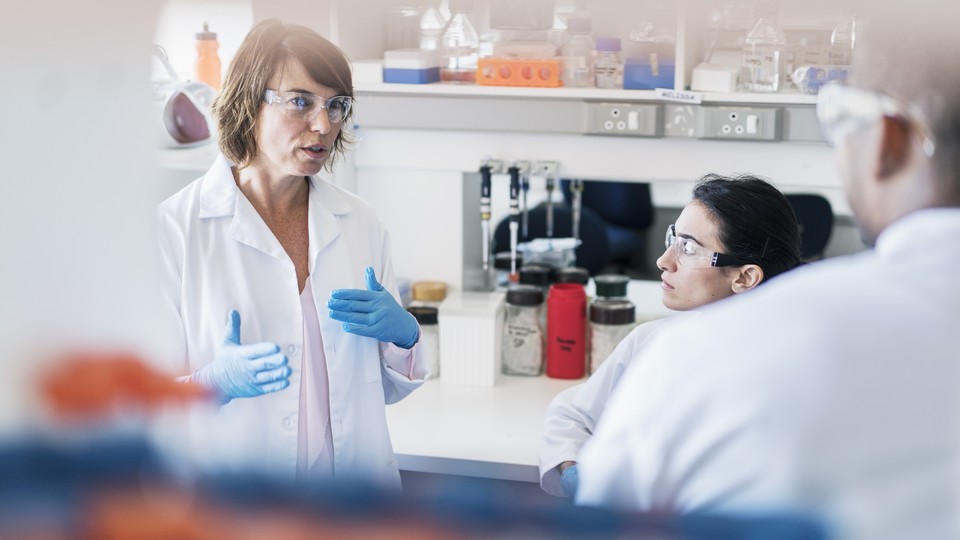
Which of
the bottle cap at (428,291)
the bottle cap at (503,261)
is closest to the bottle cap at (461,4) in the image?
the bottle cap at (428,291)

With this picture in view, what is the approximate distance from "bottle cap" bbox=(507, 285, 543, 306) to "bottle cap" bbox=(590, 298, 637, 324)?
0.45ft

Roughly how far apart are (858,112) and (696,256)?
121 centimetres

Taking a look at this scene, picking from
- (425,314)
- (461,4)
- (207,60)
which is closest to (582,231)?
(425,314)

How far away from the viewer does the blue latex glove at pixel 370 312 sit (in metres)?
1.50

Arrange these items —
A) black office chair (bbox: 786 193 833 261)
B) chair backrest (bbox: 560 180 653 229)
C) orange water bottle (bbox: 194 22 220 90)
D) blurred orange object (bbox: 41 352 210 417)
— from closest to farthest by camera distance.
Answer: blurred orange object (bbox: 41 352 210 417) < orange water bottle (bbox: 194 22 220 90) < black office chair (bbox: 786 193 833 261) < chair backrest (bbox: 560 180 653 229)

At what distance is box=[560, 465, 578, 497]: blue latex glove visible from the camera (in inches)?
59.3

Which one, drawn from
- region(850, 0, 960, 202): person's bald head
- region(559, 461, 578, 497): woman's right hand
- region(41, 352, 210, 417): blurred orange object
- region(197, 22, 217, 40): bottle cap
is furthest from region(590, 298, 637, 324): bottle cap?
region(41, 352, 210, 417): blurred orange object

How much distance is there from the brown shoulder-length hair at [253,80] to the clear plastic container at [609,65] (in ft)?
3.22

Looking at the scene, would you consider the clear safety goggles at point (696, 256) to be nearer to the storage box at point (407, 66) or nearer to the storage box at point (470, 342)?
the storage box at point (470, 342)

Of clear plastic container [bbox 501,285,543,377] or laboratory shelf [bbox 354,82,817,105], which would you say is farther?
clear plastic container [bbox 501,285,543,377]

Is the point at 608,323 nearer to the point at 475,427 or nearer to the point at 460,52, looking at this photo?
the point at 475,427

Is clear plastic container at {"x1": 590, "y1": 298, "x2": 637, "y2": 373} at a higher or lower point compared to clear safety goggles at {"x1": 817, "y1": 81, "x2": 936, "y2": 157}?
lower

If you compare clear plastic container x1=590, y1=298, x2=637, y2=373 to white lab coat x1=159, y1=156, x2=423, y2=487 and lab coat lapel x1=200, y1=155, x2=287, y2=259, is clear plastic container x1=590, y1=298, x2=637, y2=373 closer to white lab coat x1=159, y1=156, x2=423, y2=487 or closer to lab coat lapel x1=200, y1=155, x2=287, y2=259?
white lab coat x1=159, y1=156, x2=423, y2=487

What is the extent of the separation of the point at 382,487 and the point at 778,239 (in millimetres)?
1447
